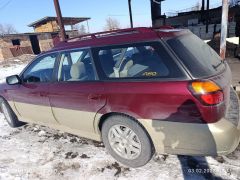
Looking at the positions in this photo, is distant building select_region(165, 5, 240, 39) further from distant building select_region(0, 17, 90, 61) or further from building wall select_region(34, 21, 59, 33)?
building wall select_region(34, 21, 59, 33)

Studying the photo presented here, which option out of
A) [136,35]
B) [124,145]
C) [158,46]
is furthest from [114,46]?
[124,145]

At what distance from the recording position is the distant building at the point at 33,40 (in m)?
28.7

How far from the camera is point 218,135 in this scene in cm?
240

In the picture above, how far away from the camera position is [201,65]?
2.54m

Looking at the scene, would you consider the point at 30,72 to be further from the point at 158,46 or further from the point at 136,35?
the point at 158,46

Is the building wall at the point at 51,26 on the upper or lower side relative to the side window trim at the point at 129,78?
lower

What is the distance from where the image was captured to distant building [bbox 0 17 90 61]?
28672 mm

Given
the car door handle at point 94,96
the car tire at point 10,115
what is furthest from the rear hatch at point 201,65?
the car tire at point 10,115

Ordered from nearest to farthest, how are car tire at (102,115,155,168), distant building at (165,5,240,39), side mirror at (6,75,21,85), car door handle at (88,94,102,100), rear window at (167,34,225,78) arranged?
1. rear window at (167,34,225,78)
2. car tire at (102,115,155,168)
3. car door handle at (88,94,102,100)
4. side mirror at (6,75,21,85)
5. distant building at (165,5,240,39)

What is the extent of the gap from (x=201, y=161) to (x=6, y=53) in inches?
1186

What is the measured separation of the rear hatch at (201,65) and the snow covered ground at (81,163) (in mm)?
871

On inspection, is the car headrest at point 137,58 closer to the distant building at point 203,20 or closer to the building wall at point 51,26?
the distant building at point 203,20

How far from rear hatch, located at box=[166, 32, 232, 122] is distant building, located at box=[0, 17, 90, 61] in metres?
29.8

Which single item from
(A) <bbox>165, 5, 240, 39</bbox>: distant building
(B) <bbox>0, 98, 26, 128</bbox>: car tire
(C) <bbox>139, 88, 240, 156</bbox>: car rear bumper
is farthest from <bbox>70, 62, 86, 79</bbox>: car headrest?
(A) <bbox>165, 5, 240, 39</bbox>: distant building
